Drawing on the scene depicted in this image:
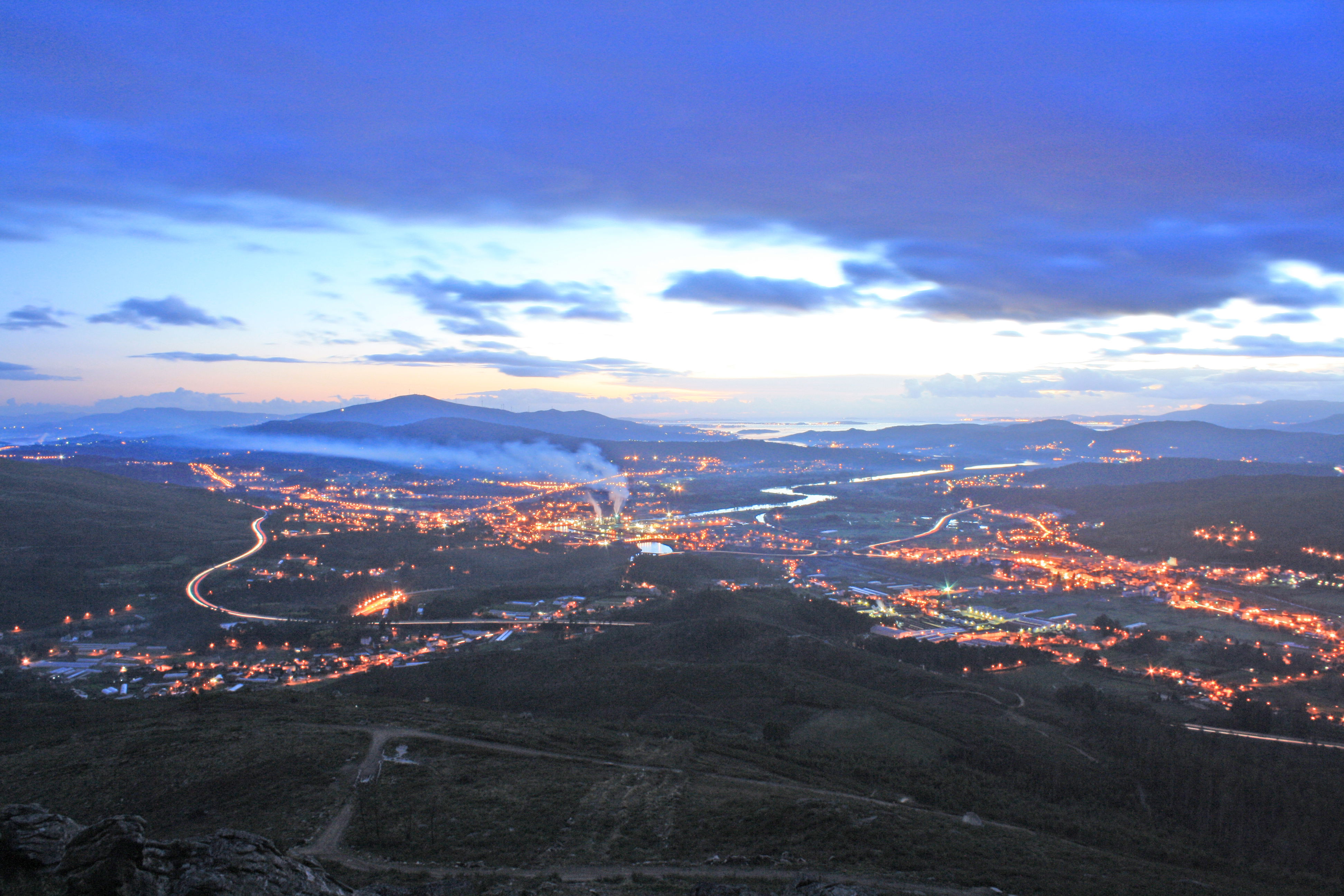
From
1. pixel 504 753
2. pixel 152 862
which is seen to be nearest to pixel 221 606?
pixel 504 753

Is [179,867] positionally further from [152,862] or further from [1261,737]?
[1261,737]

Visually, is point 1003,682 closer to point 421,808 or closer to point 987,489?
point 421,808

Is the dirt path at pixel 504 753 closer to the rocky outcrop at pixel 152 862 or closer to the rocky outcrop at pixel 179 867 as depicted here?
the rocky outcrop at pixel 152 862

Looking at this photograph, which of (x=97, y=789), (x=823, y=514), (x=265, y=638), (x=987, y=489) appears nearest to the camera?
(x=97, y=789)

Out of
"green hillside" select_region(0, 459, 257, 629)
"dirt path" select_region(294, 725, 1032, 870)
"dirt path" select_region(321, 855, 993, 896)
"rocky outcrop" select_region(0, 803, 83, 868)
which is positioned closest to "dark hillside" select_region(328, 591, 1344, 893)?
"dirt path" select_region(294, 725, 1032, 870)

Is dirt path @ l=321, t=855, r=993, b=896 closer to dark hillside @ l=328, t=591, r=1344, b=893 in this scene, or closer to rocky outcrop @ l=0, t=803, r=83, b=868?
dark hillside @ l=328, t=591, r=1344, b=893

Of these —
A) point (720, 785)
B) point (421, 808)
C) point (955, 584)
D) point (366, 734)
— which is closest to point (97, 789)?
point (366, 734)
